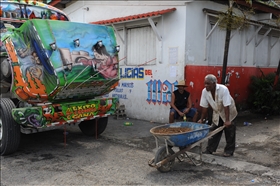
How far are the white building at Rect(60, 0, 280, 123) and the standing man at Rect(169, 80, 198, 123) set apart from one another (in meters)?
1.37

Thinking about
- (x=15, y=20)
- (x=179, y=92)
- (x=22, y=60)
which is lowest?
(x=179, y=92)

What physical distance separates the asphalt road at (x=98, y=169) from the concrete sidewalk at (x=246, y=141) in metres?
0.19

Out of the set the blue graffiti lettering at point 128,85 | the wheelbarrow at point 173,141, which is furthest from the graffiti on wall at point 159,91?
the wheelbarrow at point 173,141

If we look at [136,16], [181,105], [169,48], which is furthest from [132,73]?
[181,105]

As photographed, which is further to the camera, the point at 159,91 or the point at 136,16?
the point at 159,91

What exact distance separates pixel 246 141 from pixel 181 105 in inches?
62.5

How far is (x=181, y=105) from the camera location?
254 inches

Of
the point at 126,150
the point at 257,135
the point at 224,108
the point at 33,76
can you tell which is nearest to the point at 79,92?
the point at 33,76

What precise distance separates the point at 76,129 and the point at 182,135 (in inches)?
167

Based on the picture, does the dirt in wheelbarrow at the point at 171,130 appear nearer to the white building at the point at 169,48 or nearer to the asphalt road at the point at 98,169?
the asphalt road at the point at 98,169

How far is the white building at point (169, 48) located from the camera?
308 inches

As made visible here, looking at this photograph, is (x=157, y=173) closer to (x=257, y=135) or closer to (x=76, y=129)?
(x=257, y=135)

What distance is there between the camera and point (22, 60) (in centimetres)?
524

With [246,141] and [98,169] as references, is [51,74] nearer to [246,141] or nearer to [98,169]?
[98,169]
